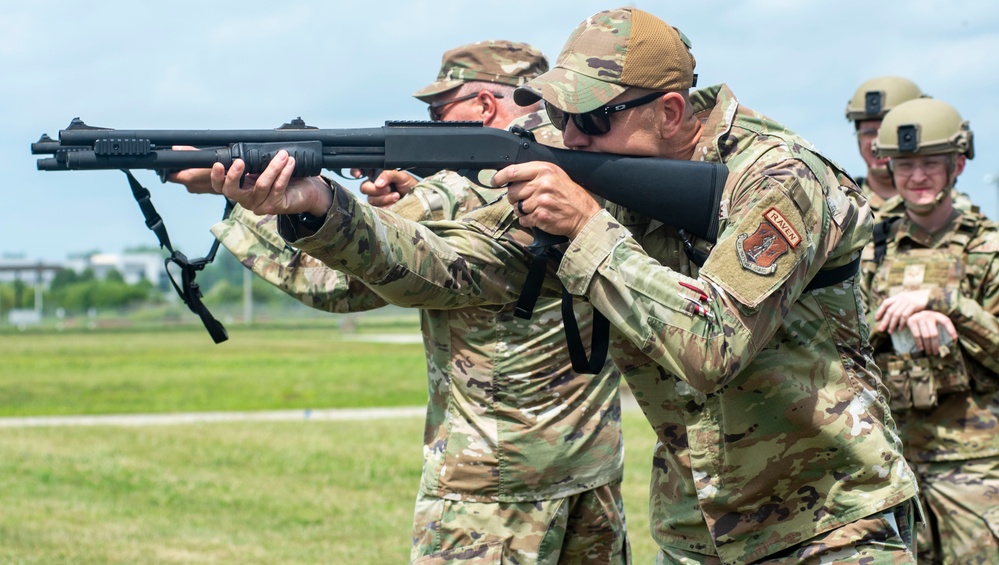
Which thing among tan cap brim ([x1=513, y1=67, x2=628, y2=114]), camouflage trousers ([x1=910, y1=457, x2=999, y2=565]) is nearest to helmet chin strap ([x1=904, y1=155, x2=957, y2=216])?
camouflage trousers ([x1=910, y1=457, x2=999, y2=565])

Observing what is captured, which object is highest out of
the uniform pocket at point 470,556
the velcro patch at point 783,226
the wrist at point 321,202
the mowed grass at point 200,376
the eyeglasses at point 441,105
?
the eyeglasses at point 441,105

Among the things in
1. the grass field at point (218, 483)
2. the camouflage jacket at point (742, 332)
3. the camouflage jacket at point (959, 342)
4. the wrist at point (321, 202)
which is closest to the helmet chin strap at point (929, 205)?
the camouflage jacket at point (959, 342)

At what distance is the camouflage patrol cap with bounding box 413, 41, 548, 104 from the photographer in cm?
563

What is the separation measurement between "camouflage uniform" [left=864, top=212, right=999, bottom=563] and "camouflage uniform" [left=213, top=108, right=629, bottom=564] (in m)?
2.30

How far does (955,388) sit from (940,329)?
0.37 meters

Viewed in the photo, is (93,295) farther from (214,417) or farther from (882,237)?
(882,237)

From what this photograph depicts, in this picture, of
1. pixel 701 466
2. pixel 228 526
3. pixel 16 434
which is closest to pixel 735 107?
pixel 701 466

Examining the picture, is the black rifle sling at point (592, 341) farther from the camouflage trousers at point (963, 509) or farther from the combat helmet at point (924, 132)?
the combat helmet at point (924, 132)

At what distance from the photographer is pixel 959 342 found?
647 cm

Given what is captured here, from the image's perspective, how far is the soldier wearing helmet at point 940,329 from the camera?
21.1 ft

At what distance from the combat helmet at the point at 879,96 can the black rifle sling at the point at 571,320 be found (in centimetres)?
469

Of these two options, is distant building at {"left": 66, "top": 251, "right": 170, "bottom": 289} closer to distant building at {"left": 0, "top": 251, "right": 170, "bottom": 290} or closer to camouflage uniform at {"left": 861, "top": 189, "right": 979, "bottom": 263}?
distant building at {"left": 0, "top": 251, "right": 170, "bottom": 290}

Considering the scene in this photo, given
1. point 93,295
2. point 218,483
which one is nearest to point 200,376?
point 218,483

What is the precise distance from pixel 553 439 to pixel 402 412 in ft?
48.0
